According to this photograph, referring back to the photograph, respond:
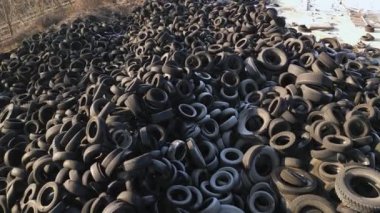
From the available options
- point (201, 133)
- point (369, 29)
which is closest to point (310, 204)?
point (201, 133)

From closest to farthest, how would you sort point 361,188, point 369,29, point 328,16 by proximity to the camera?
1. point 361,188
2. point 369,29
3. point 328,16

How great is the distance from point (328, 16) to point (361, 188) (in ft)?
39.2

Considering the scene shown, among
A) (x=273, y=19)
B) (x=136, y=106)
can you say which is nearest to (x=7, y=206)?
(x=136, y=106)

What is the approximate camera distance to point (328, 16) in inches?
677

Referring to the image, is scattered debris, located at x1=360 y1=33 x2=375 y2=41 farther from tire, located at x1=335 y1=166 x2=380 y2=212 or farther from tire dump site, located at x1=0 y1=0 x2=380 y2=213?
tire, located at x1=335 y1=166 x2=380 y2=212

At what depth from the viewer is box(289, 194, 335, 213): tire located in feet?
21.2

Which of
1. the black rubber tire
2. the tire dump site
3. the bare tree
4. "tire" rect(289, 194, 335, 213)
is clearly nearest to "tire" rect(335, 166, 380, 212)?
the tire dump site

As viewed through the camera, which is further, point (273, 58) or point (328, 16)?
point (328, 16)

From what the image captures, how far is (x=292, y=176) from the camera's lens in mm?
7047

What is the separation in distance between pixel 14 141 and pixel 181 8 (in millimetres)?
9880

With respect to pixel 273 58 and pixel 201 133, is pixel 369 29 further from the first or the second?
pixel 201 133

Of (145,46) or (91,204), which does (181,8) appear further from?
(91,204)

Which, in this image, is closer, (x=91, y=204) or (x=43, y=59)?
(x=91, y=204)

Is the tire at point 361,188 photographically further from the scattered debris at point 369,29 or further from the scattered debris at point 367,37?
the scattered debris at point 369,29
